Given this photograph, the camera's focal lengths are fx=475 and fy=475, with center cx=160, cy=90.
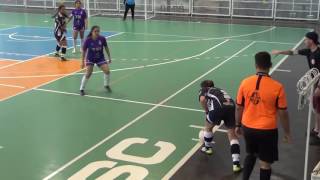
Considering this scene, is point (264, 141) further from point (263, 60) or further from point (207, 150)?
point (207, 150)

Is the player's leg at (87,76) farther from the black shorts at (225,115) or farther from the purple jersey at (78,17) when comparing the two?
the purple jersey at (78,17)

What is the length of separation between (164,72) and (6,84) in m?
4.22

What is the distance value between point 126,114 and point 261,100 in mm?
4693

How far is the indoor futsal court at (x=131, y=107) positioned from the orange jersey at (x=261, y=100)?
1.56 meters

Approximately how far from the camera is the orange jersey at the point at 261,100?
564 centimetres

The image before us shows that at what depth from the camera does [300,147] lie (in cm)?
814

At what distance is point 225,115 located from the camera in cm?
734

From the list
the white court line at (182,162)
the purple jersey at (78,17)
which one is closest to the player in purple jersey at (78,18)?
the purple jersey at (78,17)

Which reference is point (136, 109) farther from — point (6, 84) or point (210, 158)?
point (6, 84)

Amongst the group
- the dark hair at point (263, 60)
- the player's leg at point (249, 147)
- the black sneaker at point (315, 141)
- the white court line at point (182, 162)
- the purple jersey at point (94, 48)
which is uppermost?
the dark hair at point (263, 60)

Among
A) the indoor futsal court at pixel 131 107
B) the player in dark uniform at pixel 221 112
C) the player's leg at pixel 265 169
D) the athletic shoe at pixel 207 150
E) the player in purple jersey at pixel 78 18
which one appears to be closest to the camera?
the player's leg at pixel 265 169

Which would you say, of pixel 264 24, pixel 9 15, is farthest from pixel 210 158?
pixel 9 15

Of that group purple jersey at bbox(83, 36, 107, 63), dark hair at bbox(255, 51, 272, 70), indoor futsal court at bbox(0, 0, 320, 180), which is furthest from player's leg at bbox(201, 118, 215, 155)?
purple jersey at bbox(83, 36, 107, 63)

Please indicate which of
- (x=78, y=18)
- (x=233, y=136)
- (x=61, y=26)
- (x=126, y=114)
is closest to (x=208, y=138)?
(x=233, y=136)
